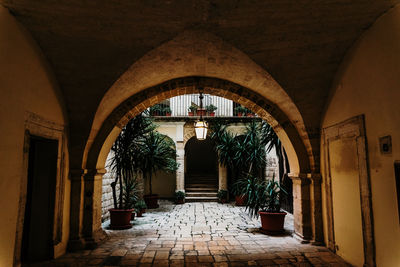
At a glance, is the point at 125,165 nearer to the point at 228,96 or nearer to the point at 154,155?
the point at 154,155

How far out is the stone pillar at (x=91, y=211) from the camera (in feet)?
13.1

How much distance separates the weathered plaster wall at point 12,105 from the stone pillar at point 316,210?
3939mm

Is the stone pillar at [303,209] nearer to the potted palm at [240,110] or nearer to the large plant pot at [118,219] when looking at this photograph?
the large plant pot at [118,219]

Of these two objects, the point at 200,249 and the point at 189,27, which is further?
the point at 200,249

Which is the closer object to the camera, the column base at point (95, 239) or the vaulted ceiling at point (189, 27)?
the vaulted ceiling at point (189, 27)

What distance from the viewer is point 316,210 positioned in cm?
406

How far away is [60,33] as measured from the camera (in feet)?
9.80

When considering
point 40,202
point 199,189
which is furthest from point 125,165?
point 199,189

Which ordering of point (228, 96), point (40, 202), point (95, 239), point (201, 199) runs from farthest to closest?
1. point (201, 199)
2. point (228, 96)
3. point (95, 239)
4. point (40, 202)

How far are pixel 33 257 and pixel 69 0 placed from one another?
3128 millimetres

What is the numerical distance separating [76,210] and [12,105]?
1.96 meters

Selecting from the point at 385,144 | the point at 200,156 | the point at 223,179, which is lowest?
the point at 223,179

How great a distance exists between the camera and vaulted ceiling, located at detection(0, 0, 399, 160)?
106 inches

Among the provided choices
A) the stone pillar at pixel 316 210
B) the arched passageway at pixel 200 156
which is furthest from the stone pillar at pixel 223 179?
the stone pillar at pixel 316 210
